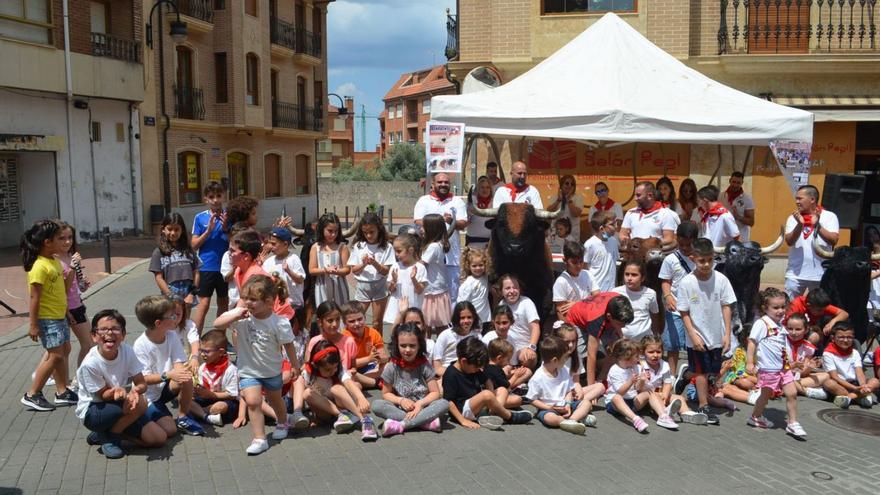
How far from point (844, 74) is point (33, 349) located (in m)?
13.1

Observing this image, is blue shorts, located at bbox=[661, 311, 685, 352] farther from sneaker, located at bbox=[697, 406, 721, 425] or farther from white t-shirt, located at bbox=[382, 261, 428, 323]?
white t-shirt, located at bbox=[382, 261, 428, 323]

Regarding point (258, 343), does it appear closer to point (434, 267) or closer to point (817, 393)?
point (434, 267)

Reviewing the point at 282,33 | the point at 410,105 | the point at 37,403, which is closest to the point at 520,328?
the point at 37,403

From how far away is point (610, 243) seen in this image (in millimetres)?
7941

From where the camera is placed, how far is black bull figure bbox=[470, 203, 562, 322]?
7465 mm

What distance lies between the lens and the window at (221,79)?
28.6m

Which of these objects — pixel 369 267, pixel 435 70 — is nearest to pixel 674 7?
pixel 369 267

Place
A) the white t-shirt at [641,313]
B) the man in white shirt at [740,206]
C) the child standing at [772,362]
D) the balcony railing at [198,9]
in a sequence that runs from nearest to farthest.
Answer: the child standing at [772,362]
the white t-shirt at [641,313]
the man in white shirt at [740,206]
the balcony railing at [198,9]

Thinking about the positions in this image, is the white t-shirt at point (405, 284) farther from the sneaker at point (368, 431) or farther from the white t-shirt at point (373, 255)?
the sneaker at point (368, 431)

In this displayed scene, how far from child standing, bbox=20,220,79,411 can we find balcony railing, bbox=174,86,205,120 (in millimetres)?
21180

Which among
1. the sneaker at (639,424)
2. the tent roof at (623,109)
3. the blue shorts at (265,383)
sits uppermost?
the tent roof at (623,109)

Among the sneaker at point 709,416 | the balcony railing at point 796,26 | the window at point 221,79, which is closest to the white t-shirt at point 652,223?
the sneaker at point 709,416

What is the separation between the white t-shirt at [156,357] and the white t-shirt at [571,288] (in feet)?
11.1

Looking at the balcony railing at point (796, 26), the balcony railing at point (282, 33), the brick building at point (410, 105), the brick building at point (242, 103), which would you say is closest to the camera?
the balcony railing at point (796, 26)
